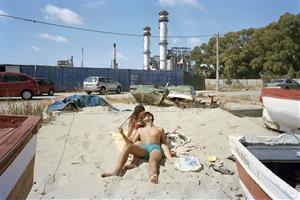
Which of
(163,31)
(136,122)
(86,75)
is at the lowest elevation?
(136,122)

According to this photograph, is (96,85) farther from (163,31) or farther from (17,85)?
(163,31)

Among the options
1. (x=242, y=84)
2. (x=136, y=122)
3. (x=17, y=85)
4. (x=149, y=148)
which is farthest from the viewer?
(x=242, y=84)

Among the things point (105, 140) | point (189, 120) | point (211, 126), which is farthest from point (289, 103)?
point (105, 140)

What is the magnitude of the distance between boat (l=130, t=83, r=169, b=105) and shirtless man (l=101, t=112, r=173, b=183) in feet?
27.5

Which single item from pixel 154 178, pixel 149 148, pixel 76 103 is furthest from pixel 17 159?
→ pixel 76 103

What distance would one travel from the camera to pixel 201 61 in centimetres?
7200

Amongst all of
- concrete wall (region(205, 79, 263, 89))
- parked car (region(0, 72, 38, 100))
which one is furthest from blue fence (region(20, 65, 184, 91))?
parked car (region(0, 72, 38, 100))

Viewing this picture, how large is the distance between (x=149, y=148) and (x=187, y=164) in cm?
79

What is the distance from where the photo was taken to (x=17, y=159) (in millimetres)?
4191

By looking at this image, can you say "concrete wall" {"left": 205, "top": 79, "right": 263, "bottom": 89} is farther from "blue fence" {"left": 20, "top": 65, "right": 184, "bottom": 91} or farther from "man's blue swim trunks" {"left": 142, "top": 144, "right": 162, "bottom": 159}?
"man's blue swim trunks" {"left": 142, "top": 144, "right": 162, "bottom": 159}

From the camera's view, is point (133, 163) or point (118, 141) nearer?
point (133, 163)

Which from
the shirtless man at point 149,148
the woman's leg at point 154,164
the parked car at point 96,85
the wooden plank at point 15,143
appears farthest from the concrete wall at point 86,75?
the wooden plank at point 15,143

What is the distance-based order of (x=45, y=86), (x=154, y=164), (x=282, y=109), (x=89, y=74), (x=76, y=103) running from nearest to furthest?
(x=154, y=164) < (x=282, y=109) < (x=76, y=103) < (x=45, y=86) < (x=89, y=74)

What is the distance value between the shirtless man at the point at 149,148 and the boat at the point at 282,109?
118 inches
